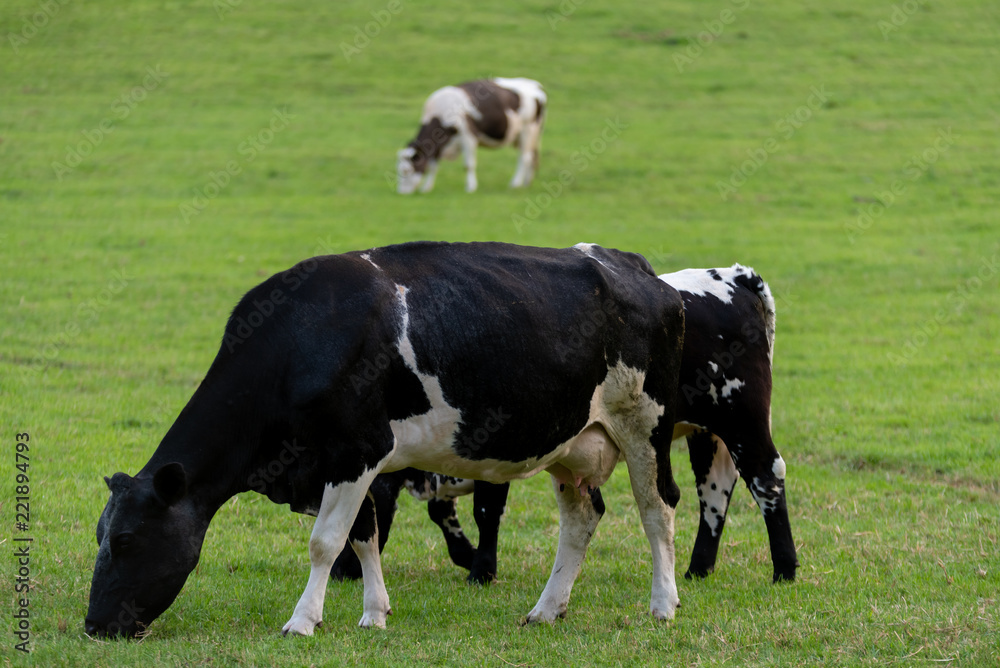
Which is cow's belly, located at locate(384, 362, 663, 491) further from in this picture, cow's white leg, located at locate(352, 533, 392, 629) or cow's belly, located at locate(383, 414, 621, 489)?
cow's white leg, located at locate(352, 533, 392, 629)

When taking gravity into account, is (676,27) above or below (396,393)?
below

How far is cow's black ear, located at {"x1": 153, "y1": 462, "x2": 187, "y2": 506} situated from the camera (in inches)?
243

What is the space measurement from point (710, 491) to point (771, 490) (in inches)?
21.9

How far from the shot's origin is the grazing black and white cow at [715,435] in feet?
26.8

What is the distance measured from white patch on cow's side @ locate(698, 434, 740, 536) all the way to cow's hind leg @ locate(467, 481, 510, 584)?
147 cm

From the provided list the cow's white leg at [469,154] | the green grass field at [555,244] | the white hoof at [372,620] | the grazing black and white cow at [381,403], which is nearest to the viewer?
the grazing black and white cow at [381,403]

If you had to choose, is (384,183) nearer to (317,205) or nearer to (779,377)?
(317,205)

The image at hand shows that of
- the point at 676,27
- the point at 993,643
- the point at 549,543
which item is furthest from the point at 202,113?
the point at 993,643

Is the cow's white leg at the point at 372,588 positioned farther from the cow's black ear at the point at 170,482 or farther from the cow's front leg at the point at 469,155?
the cow's front leg at the point at 469,155

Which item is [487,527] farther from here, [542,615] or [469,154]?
[469,154]

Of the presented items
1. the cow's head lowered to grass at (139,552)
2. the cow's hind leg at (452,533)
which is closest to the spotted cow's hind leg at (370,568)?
the cow's head lowered to grass at (139,552)

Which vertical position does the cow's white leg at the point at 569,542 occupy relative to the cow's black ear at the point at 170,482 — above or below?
below

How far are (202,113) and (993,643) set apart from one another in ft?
94.4

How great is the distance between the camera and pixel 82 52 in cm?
3650
